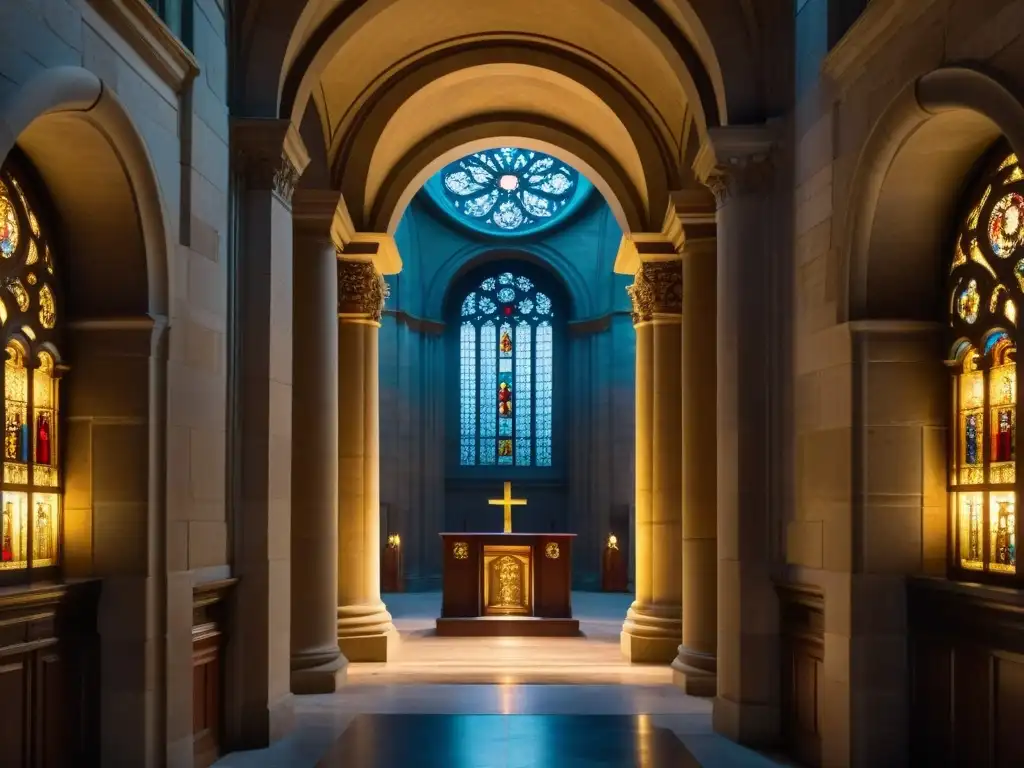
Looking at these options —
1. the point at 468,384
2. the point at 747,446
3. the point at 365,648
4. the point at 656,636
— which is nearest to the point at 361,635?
the point at 365,648

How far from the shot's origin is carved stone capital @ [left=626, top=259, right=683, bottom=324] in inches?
556

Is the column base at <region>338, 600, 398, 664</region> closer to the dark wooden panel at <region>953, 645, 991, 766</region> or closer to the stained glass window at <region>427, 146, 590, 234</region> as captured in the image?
the dark wooden panel at <region>953, 645, 991, 766</region>

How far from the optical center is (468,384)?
27.7 meters

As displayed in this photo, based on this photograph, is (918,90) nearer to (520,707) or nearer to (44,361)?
(44,361)

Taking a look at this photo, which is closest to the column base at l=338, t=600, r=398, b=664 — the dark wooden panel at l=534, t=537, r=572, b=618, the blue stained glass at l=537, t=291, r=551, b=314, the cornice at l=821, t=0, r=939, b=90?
the dark wooden panel at l=534, t=537, r=572, b=618

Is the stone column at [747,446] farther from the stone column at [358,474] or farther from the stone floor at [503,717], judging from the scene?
the stone column at [358,474]

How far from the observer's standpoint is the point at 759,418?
9.56m

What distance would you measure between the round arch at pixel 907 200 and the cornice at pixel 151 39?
439 cm

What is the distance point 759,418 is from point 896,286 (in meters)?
2.05

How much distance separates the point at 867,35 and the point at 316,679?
784 cm

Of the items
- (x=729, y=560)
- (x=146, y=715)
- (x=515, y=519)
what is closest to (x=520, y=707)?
(x=729, y=560)

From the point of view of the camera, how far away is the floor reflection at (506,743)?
868 centimetres

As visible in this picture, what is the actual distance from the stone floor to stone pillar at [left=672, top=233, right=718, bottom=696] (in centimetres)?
39

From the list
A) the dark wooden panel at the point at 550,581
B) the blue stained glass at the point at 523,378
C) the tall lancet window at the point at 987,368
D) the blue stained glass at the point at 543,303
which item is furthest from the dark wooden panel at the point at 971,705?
the blue stained glass at the point at 543,303
